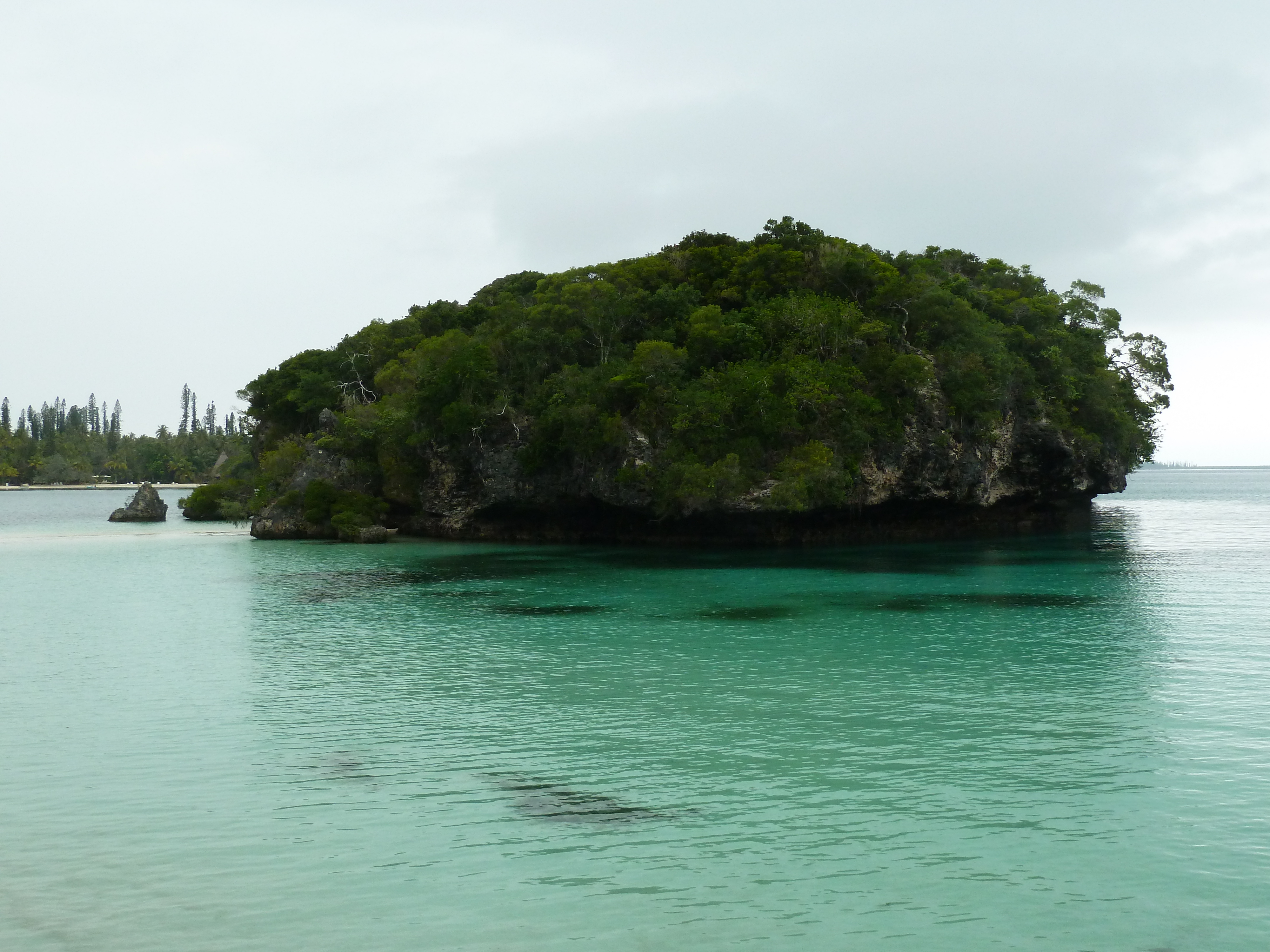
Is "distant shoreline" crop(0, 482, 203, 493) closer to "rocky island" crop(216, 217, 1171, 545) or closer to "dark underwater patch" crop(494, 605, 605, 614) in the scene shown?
"rocky island" crop(216, 217, 1171, 545)

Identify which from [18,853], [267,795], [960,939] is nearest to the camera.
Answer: [960,939]

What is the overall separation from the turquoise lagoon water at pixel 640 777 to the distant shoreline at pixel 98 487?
14442 cm

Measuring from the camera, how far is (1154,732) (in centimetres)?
1398

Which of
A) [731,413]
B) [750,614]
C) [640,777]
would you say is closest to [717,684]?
[640,777]

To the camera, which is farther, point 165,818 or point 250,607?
point 250,607

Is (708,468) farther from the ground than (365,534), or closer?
farther from the ground

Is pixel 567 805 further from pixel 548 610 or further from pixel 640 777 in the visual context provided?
pixel 548 610

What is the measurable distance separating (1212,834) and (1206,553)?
125 feet

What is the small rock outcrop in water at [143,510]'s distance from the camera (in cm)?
7556

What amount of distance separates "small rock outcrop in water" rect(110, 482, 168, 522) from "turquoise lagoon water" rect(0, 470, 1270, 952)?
53.3m

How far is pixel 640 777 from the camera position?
1220 cm

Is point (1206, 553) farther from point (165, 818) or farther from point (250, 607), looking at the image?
point (165, 818)

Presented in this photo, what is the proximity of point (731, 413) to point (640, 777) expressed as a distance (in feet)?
106

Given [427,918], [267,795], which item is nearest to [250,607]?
[267,795]
